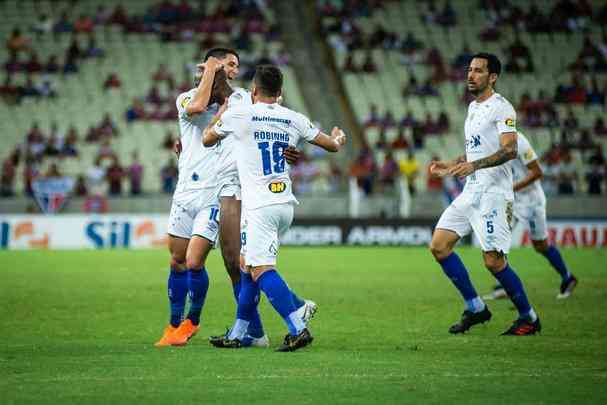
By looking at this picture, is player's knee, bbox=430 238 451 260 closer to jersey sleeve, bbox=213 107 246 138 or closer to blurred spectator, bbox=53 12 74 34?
jersey sleeve, bbox=213 107 246 138

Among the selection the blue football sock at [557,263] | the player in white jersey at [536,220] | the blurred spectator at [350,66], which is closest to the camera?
the player in white jersey at [536,220]

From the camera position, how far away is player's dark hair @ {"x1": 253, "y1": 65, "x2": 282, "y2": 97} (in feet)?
30.0

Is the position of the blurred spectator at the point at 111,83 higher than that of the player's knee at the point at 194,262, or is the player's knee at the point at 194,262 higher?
the blurred spectator at the point at 111,83

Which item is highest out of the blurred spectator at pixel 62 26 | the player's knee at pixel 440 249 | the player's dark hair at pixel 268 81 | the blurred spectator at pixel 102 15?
the blurred spectator at pixel 102 15

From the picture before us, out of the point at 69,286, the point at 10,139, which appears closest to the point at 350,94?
the point at 10,139

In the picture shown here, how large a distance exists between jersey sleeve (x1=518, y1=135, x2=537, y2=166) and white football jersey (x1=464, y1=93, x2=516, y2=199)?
3.64 meters

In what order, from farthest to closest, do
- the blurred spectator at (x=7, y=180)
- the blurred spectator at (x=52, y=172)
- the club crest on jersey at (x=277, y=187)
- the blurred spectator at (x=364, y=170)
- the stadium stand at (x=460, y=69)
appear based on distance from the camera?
the stadium stand at (x=460, y=69)
the blurred spectator at (x=364, y=170)
the blurred spectator at (x=52, y=172)
the blurred spectator at (x=7, y=180)
the club crest on jersey at (x=277, y=187)

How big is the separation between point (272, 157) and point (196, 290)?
5.25ft

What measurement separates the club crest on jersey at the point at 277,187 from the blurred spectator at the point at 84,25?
3087 centimetres

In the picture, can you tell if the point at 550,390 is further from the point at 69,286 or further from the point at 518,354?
the point at 69,286

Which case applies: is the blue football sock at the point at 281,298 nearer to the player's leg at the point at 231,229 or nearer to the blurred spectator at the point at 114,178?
the player's leg at the point at 231,229

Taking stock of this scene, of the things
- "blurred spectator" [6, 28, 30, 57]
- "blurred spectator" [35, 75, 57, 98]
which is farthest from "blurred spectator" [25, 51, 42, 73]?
"blurred spectator" [6, 28, 30, 57]

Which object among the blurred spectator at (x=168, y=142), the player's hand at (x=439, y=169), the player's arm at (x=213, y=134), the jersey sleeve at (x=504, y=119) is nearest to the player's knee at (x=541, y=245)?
the jersey sleeve at (x=504, y=119)

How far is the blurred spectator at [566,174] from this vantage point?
3097 centimetres
